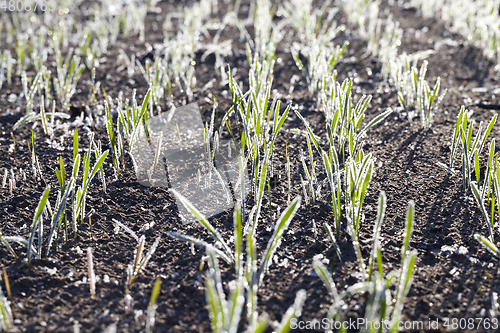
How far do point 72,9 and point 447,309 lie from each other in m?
4.00

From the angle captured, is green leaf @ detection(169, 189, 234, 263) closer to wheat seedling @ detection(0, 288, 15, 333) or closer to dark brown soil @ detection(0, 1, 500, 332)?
Result: dark brown soil @ detection(0, 1, 500, 332)

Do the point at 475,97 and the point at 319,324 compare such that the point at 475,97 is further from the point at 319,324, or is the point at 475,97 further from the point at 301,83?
the point at 319,324

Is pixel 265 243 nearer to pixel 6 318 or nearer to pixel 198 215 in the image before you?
pixel 198 215

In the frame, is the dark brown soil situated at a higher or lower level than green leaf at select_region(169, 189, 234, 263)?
lower

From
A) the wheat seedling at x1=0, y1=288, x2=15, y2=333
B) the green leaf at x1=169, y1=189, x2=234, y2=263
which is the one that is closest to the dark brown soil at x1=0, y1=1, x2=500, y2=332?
the wheat seedling at x1=0, y1=288, x2=15, y2=333

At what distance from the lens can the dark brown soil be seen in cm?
103

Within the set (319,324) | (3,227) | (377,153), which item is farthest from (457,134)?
(3,227)

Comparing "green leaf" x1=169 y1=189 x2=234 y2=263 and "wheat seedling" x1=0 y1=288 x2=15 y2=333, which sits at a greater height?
"green leaf" x1=169 y1=189 x2=234 y2=263

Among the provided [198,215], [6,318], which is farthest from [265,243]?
[6,318]

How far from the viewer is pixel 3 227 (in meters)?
1.33

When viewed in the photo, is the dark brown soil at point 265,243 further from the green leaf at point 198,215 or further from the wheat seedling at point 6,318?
the green leaf at point 198,215

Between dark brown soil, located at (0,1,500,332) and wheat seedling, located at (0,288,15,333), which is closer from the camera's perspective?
wheat seedling, located at (0,288,15,333)

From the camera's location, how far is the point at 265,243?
1.27 m

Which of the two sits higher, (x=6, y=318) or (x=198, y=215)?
(x=198, y=215)
